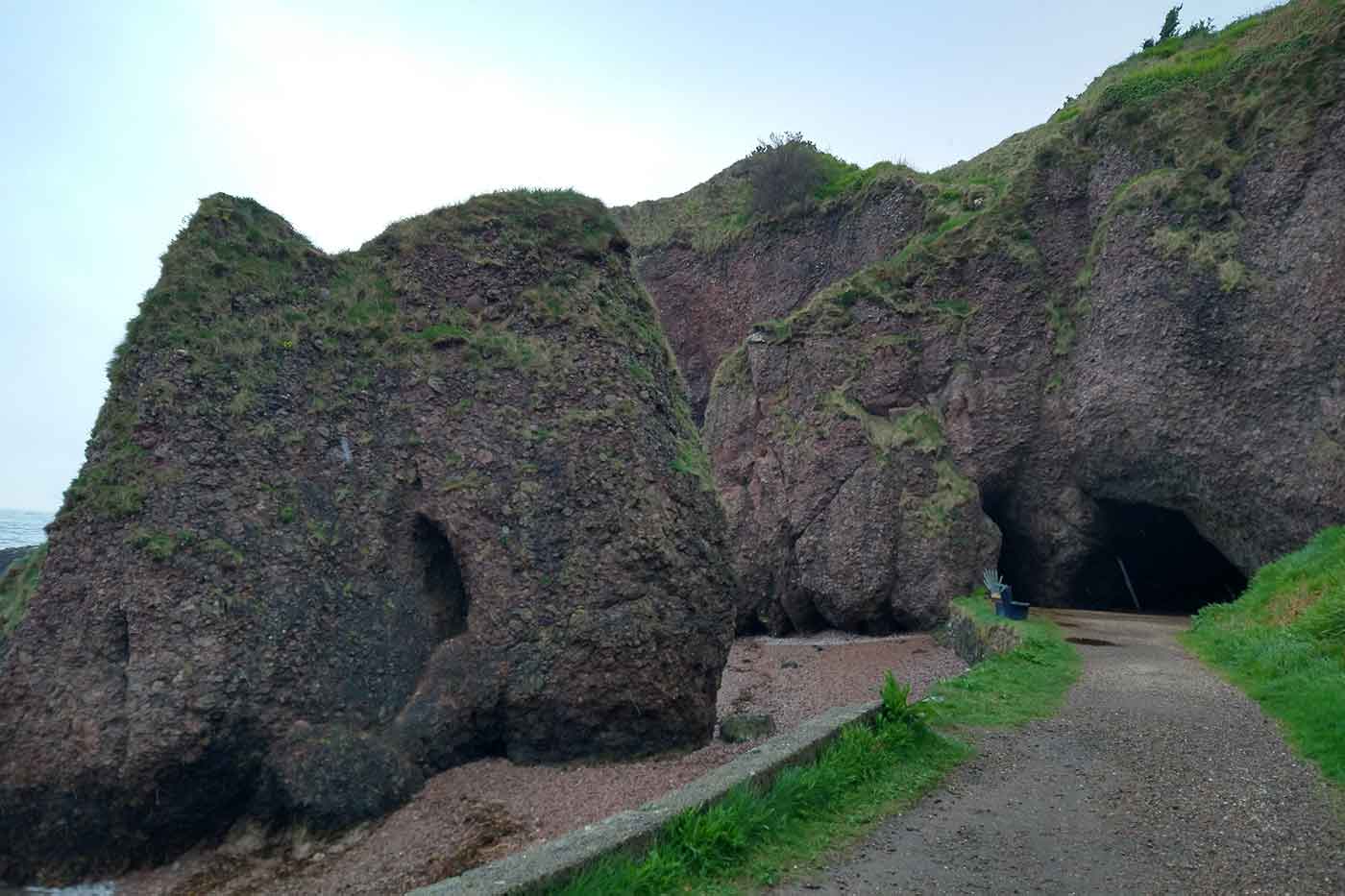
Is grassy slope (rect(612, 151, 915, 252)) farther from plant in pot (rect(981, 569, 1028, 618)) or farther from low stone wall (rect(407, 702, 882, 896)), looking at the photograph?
low stone wall (rect(407, 702, 882, 896))

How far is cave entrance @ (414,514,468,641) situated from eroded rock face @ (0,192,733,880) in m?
0.04

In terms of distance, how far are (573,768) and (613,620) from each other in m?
1.69

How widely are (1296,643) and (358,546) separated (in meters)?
11.3

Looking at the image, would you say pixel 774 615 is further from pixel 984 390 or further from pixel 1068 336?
pixel 1068 336

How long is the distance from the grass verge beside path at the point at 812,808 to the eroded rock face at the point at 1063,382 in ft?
39.7

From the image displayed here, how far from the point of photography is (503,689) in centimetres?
962

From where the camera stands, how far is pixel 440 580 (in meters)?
10.3

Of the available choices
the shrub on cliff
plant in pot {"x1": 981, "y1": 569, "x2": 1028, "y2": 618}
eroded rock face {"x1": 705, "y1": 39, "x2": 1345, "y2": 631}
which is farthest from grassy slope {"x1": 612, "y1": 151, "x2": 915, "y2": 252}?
plant in pot {"x1": 981, "y1": 569, "x2": 1028, "y2": 618}

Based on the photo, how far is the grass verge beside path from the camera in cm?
471

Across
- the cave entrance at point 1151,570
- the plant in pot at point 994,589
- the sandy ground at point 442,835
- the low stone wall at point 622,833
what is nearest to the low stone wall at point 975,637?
the plant in pot at point 994,589

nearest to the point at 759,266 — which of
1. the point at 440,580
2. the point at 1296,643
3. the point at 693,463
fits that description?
the point at 693,463

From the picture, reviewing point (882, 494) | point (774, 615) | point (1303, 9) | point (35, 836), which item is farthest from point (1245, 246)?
point (35, 836)

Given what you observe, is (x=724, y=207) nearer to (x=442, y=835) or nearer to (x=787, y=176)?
(x=787, y=176)

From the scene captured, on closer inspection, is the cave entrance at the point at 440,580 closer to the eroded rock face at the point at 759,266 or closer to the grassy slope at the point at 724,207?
the eroded rock face at the point at 759,266
